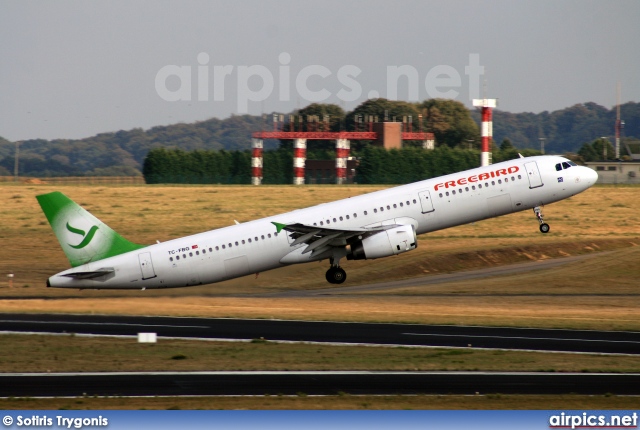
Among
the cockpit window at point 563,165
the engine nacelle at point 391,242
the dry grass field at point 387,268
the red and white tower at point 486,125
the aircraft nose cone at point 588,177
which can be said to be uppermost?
the red and white tower at point 486,125

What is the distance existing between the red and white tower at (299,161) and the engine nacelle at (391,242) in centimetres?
8656

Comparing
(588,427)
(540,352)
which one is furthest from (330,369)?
(588,427)

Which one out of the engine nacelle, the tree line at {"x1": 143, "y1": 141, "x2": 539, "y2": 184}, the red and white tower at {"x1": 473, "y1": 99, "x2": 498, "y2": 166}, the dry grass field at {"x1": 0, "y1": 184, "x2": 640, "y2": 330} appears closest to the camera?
the dry grass field at {"x1": 0, "y1": 184, "x2": 640, "y2": 330}

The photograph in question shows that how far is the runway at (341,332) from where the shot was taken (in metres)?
32.8

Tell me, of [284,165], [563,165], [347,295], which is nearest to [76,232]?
[347,295]

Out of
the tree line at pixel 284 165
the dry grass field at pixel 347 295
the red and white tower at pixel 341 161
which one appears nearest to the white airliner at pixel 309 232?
the dry grass field at pixel 347 295

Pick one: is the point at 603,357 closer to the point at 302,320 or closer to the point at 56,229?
the point at 302,320

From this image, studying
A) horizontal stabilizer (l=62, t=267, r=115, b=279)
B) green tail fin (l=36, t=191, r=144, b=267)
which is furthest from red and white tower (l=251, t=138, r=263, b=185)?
horizontal stabilizer (l=62, t=267, r=115, b=279)

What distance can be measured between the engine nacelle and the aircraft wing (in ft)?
1.17

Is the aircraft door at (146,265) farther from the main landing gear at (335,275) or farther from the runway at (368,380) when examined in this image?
the runway at (368,380)

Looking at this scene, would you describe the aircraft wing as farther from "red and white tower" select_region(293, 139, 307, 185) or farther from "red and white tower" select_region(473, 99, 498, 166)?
"red and white tower" select_region(293, 139, 307, 185)

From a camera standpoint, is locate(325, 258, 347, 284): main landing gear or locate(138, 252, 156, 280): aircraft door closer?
locate(138, 252, 156, 280): aircraft door

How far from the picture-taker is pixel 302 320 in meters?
39.3

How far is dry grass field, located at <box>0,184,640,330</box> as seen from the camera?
42.9 m
